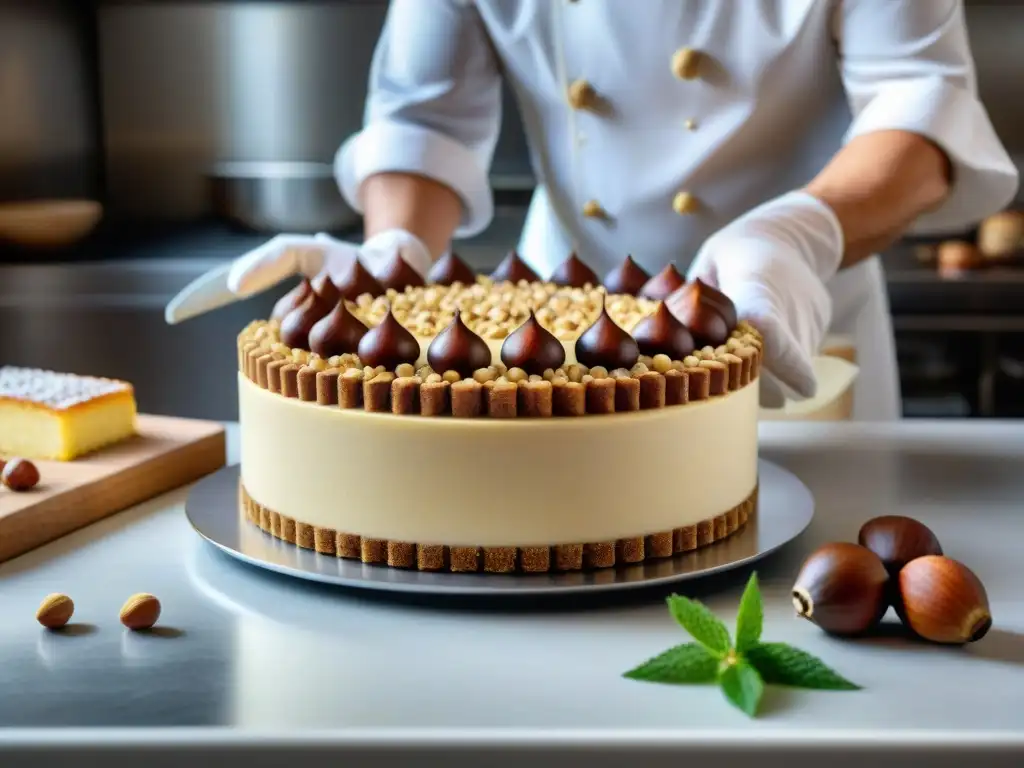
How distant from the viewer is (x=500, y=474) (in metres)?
0.94

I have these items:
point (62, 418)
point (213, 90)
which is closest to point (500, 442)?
point (62, 418)

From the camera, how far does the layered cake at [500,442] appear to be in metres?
0.94

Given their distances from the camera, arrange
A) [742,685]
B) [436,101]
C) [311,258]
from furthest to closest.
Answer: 1. [436,101]
2. [311,258]
3. [742,685]

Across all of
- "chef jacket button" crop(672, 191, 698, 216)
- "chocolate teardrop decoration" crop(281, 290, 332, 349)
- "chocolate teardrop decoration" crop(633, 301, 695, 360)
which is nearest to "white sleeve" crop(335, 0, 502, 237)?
"chef jacket button" crop(672, 191, 698, 216)

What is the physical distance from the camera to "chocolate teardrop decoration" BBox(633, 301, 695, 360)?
102 cm

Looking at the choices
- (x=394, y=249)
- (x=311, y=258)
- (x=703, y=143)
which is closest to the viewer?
(x=311, y=258)

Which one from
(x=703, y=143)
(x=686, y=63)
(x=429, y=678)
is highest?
(x=686, y=63)

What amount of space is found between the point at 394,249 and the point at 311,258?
0.14 metres

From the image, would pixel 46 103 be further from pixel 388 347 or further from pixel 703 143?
pixel 388 347

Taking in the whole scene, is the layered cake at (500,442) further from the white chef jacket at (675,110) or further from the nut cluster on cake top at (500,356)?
the white chef jacket at (675,110)

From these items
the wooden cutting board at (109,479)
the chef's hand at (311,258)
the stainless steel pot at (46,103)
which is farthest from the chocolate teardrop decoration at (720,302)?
the stainless steel pot at (46,103)

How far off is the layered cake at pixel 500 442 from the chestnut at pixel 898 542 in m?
0.15

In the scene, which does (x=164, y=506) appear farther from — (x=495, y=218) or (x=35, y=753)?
(x=495, y=218)

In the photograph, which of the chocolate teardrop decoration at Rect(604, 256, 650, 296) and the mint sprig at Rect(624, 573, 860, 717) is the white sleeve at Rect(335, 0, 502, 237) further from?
the mint sprig at Rect(624, 573, 860, 717)
